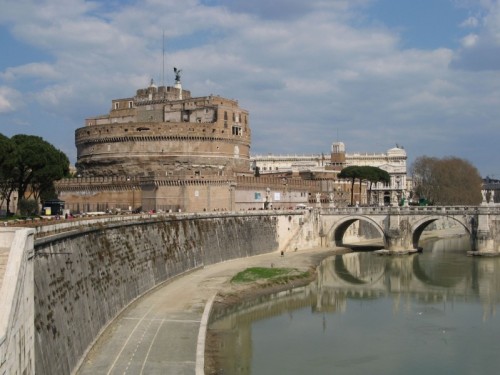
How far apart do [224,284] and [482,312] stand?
14745 millimetres

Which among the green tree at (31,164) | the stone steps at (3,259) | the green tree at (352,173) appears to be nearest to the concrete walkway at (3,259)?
the stone steps at (3,259)

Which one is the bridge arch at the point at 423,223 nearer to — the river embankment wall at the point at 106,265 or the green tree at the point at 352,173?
the river embankment wall at the point at 106,265

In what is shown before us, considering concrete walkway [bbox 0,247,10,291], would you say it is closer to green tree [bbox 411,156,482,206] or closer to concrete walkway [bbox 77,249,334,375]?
concrete walkway [bbox 77,249,334,375]

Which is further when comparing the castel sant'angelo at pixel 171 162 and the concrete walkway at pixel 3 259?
the castel sant'angelo at pixel 171 162

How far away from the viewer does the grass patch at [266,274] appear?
4178 centimetres

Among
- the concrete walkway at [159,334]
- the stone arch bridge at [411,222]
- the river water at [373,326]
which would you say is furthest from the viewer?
the stone arch bridge at [411,222]

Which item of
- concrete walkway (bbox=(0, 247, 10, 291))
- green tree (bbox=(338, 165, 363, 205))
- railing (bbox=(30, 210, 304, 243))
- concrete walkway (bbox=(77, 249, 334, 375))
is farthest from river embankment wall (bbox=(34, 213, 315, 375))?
green tree (bbox=(338, 165, 363, 205))

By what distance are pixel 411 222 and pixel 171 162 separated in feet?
85.0

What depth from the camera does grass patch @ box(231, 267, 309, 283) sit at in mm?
41781

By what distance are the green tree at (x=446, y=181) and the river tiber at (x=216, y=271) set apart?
9551mm

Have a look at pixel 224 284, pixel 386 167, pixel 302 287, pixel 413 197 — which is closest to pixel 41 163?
pixel 224 284

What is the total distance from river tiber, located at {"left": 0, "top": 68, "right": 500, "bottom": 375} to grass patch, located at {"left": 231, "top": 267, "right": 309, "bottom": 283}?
92 centimetres

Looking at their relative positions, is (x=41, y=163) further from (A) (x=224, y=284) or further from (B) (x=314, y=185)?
(B) (x=314, y=185)

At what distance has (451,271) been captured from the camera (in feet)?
169
